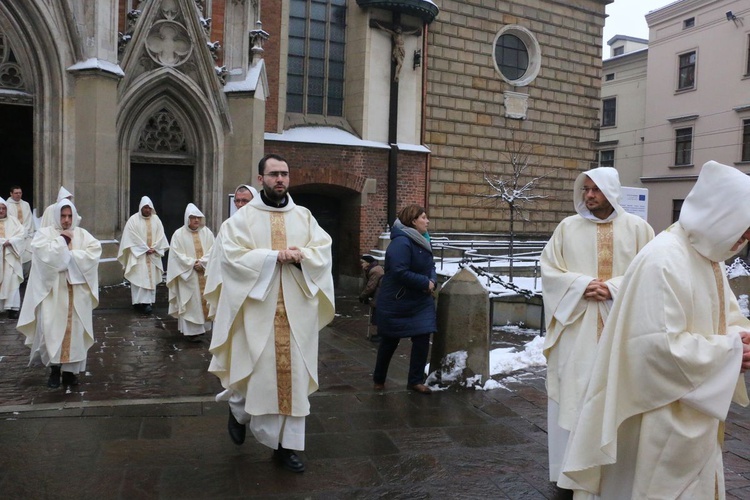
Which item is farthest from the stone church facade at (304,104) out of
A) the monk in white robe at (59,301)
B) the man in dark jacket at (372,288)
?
the monk in white robe at (59,301)

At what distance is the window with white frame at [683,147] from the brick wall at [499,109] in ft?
44.4

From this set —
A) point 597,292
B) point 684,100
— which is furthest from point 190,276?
point 684,100

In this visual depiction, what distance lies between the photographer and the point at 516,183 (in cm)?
2080

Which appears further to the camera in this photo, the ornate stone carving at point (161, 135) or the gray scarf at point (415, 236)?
the ornate stone carving at point (161, 135)

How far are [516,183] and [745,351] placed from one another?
18461mm

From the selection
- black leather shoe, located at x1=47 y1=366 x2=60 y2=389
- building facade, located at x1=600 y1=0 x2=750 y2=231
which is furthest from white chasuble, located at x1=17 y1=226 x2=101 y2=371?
building facade, located at x1=600 y1=0 x2=750 y2=231

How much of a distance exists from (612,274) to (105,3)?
1210cm

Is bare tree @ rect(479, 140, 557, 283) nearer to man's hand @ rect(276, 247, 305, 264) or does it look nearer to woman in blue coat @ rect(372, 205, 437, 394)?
woman in blue coat @ rect(372, 205, 437, 394)

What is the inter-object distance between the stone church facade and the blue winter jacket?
8.62m

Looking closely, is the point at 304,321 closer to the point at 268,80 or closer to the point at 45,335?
the point at 45,335

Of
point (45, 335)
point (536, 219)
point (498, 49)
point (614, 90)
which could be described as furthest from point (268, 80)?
point (614, 90)

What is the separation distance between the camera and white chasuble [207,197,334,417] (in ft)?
15.1

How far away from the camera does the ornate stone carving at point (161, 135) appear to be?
588 inches

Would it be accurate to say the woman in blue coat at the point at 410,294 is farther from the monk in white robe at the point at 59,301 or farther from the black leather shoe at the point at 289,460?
the monk in white robe at the point at 59,301
